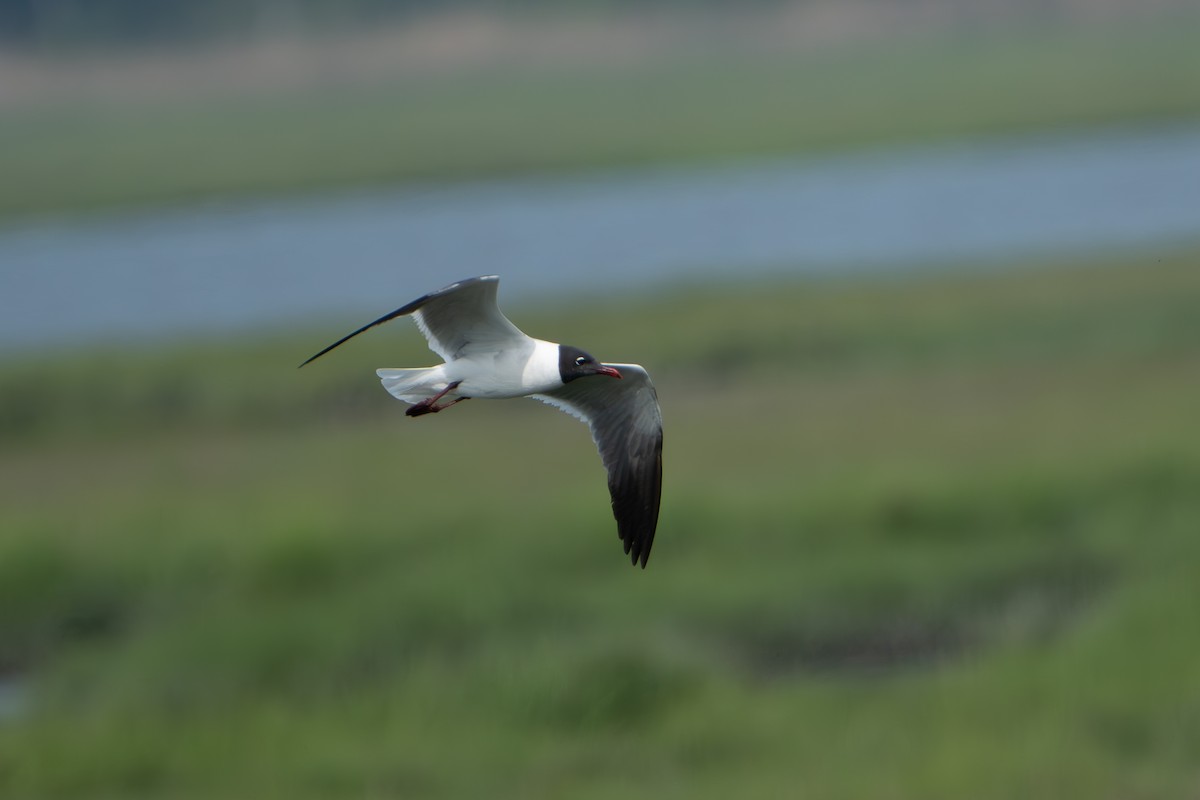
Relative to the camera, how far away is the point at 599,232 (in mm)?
46375

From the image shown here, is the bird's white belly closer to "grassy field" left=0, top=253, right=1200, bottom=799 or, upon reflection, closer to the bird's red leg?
the bird's red leg

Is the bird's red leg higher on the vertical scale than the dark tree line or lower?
higher

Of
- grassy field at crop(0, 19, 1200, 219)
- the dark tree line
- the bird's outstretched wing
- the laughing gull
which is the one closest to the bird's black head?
the laughing gull

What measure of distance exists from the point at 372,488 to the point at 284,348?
902 centimetres

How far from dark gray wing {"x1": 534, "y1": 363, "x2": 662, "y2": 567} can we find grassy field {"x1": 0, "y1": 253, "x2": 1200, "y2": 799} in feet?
11.2

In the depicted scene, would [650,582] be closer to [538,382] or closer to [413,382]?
[413,382]

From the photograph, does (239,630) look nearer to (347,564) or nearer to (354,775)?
(347,564)

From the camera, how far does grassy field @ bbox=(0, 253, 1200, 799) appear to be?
1295 centimetres

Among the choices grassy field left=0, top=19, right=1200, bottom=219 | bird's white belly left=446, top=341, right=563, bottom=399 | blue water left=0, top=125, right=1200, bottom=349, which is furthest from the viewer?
grassy field left=0, top=19, right=1200, bottom=219

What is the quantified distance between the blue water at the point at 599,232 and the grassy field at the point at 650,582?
9519 millimetres

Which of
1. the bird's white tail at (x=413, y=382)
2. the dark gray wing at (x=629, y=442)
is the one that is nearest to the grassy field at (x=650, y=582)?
the dark gray wing at (x=629, y=442)

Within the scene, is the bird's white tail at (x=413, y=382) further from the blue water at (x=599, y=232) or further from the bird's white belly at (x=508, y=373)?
the blue water at (x=599, y=232)

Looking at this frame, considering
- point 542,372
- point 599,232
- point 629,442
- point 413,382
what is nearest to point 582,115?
point 599,232

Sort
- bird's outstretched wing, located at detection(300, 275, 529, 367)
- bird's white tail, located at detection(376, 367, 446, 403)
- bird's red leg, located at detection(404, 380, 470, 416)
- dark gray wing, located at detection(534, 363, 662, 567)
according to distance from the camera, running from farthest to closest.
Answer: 1. dark gray wing, located at detection(534, 363, 662, 567)
2. bird's white tail, located at detection(376, 367, 446, 403)
3. bird's red leg, located at detection(404, 380, 470, 416)
4. bird's outstretched wing, located at detection(300, 275, 529, 367)
